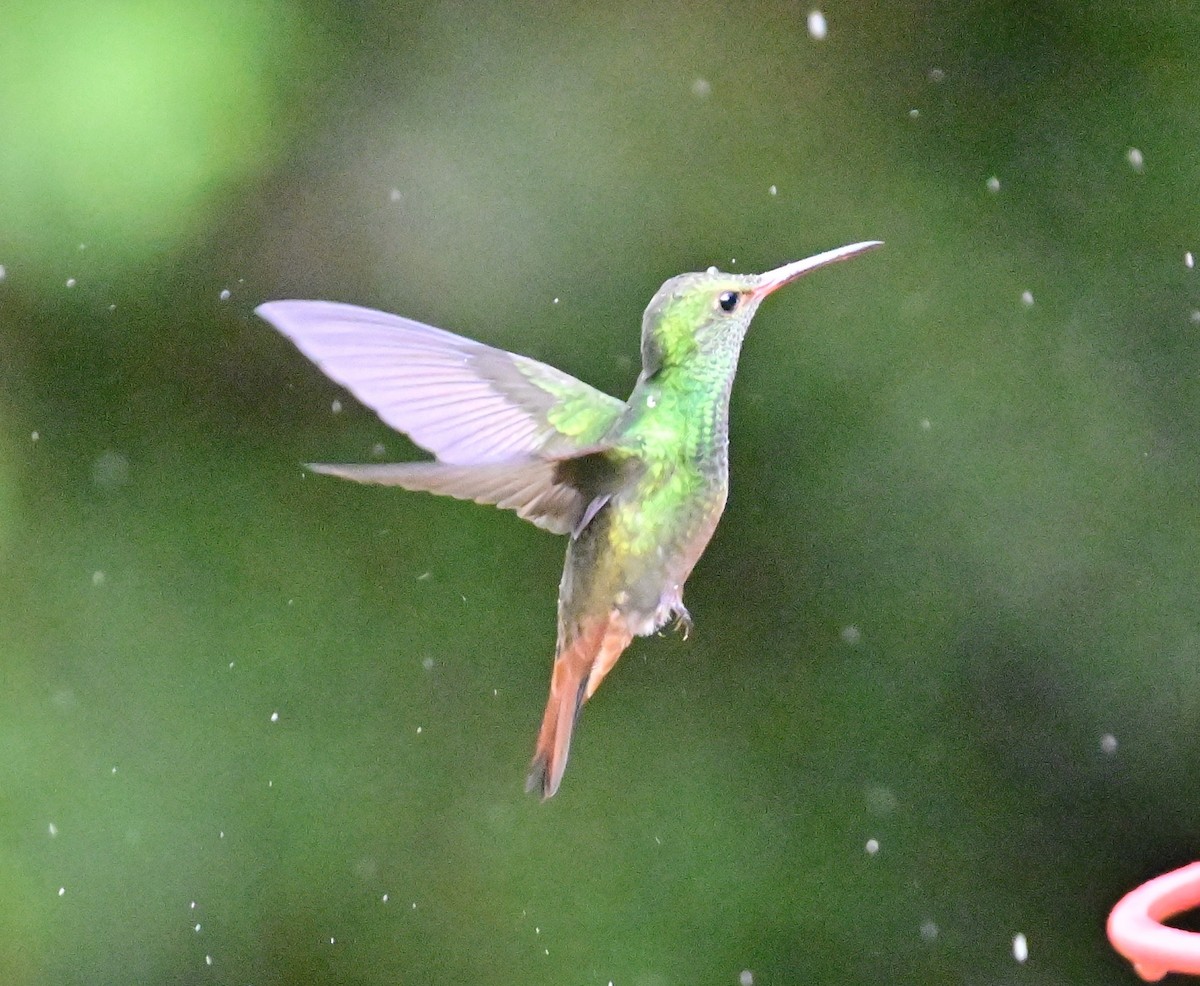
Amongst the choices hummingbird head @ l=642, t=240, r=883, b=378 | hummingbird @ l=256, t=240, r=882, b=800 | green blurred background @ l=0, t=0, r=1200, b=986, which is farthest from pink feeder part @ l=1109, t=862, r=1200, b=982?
green blurred background @ l=0, t=0, r=1200, b=986

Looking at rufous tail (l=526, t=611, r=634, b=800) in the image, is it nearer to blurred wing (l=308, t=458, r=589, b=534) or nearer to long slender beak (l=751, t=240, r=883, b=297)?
blurred wing (l=308, t=458, r=589, b=534)

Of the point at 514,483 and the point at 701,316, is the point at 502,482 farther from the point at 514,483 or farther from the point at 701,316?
the point at 701,316

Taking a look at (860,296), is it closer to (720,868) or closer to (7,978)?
(720,868)

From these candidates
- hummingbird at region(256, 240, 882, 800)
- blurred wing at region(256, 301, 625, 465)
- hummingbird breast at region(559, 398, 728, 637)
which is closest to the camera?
blurred wing at region(256, 301, 625, 465)

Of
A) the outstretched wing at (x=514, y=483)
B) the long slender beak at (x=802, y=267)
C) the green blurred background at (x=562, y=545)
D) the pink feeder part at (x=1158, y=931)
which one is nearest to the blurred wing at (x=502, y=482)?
the outstretched wing at (x=514, y=483)

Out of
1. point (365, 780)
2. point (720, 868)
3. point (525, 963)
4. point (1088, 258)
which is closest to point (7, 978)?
point (365, 780)

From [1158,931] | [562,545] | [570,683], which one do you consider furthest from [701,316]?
[562,545]
